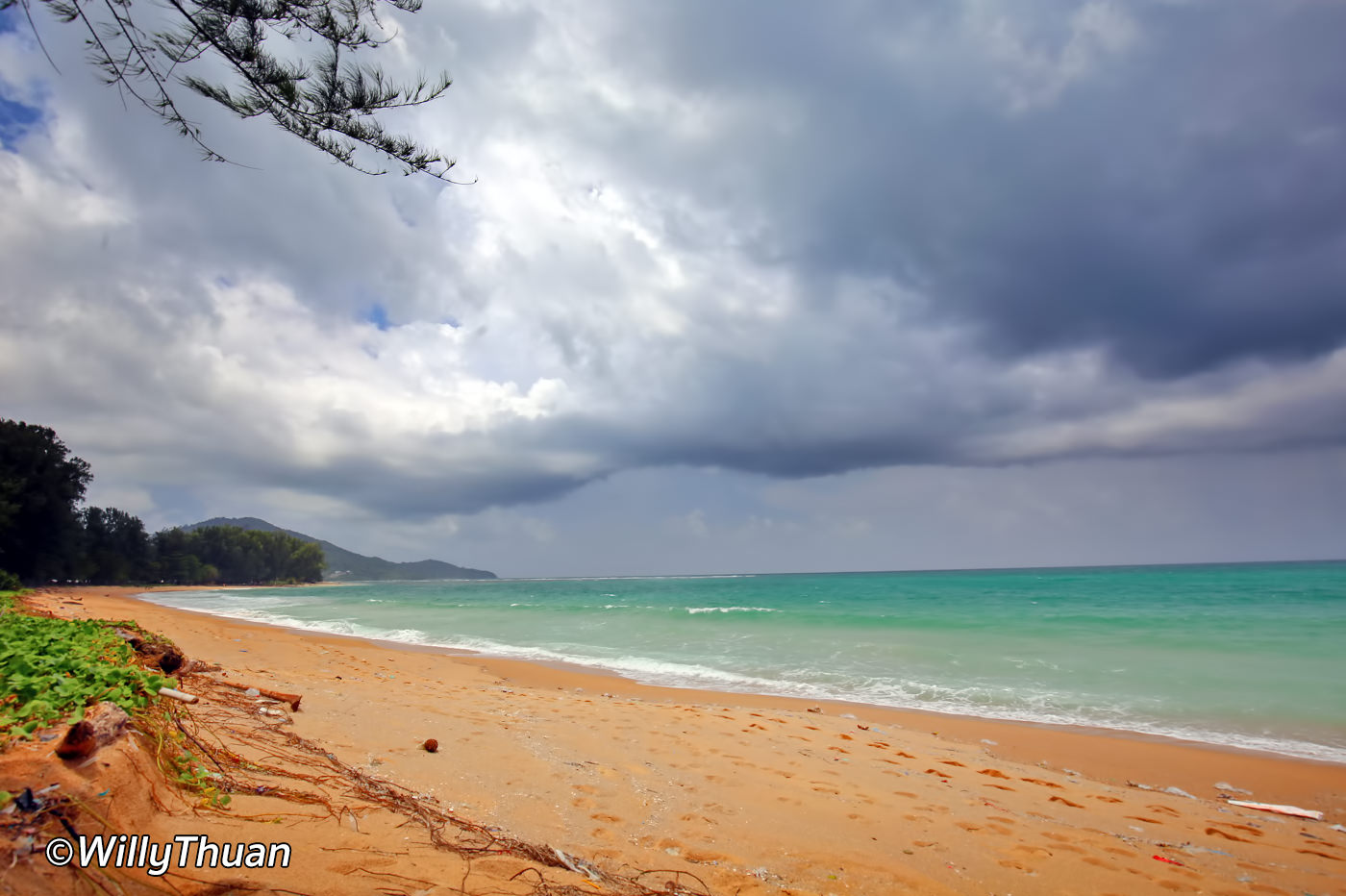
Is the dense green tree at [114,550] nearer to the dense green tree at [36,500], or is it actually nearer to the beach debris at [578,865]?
the dense green tree at [36,500]

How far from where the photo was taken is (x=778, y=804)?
4621 mm

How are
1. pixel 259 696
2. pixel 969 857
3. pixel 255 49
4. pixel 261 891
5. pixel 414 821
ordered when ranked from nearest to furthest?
pixel 261 891, pixel 414 821, pixel 255 49, pixel 969 857, pixel 259 696

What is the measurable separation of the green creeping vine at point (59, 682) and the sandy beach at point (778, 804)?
1.73 feet

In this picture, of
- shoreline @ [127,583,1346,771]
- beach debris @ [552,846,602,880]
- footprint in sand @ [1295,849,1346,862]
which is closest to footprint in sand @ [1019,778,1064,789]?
footprint in sand @ [1295,849,1346,862]

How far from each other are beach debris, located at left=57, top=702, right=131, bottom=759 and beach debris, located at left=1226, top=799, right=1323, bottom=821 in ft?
28.2

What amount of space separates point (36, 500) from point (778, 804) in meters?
54.7

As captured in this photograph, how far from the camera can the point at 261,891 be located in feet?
Answer: 6.97

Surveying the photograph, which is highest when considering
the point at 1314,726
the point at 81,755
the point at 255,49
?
the point at 255,49

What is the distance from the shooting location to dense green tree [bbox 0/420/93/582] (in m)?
37.0

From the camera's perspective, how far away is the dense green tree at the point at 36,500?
37.0 meters

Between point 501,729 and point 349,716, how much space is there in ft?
4.82

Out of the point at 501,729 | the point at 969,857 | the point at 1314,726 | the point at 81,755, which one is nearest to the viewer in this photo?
the point at 81,755

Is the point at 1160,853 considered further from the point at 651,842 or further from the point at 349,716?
the point at 349,716

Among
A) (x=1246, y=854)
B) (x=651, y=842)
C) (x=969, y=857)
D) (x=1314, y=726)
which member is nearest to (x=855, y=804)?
(x=969, y=857)
